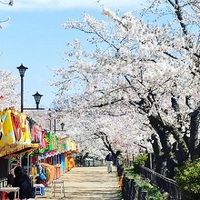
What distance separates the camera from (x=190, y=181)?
12.9 metres

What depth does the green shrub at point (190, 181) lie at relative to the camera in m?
12.4

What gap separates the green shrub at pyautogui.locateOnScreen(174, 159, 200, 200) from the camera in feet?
40.6

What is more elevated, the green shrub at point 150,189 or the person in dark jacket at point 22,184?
the person in dark jacket at point 22,184

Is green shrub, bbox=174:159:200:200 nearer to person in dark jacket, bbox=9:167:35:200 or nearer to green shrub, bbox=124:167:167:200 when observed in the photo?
green shrub, bbox=124:167:167:200

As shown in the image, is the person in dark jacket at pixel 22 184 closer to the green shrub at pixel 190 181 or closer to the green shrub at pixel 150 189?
the green shrub at pixel 150 189

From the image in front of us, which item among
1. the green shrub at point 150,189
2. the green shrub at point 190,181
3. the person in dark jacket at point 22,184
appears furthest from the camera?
the green shrub at point 150,189

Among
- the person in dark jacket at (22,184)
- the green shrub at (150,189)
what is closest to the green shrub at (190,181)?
the green shrub at (150,189)

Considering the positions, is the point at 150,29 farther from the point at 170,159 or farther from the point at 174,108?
the point at 170,159

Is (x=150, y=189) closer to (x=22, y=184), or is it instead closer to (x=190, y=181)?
(x=22, y=184)

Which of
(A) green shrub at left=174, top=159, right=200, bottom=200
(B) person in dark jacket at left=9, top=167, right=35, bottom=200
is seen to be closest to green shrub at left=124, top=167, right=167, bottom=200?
(A) green shrub at left=174, top=159, right=200, bottom=200

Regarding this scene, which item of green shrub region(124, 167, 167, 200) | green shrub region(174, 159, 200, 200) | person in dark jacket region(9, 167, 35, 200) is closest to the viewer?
green shrub region(174, 159, 200, 200)

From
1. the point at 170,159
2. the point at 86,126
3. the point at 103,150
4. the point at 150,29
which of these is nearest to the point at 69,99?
the point at 170,159

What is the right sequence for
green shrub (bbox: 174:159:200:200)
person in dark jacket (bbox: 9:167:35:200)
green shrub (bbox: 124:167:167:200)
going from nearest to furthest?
green shrub (bbox: 174:159:200:200), person in dark jacket (bbox: 9:167:35:200), green shrub (bbox: 124:167:167:200)

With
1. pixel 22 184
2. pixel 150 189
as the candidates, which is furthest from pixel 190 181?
pixel 150 189
